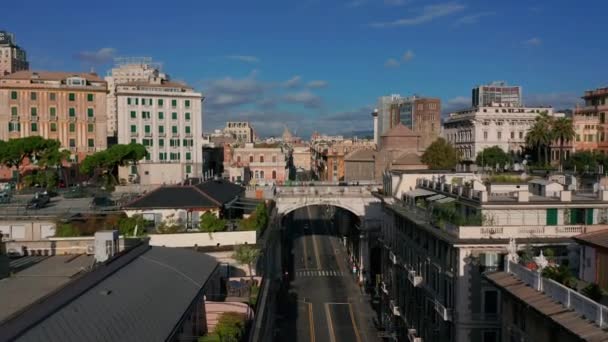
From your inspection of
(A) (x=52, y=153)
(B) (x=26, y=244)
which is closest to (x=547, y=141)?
(A) (x=52, y=153)

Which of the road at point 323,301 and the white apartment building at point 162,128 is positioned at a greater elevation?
the white apartment building at point 162,128

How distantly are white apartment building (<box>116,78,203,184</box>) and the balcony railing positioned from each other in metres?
74.7

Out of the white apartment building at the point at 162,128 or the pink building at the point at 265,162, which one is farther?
the pink building at the point at 265,162

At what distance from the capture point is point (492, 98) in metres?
181

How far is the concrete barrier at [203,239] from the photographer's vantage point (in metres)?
37.6

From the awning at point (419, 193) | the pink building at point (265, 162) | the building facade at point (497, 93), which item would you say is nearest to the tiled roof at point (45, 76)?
the pink building at point (265, 162)

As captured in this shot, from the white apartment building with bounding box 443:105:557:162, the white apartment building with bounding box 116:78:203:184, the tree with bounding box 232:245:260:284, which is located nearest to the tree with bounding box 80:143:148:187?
the white apartment building with bounding box 116:78:203:184

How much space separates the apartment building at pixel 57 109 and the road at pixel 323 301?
35733 mm

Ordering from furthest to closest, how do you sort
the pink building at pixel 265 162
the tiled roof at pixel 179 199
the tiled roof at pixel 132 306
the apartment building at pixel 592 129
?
the pink building at pixel 265 162 < the apartment building at pixel 592 129 < the tiled roof at pixel 179 199 < the tiled roof at pixel 132 306

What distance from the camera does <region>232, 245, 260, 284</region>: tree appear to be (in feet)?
117

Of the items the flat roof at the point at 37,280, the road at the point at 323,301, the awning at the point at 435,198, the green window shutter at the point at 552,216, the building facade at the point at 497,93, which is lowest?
the road at the point at 323,301

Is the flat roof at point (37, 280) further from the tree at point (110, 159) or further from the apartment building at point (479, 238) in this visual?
the tree at point (110, 159)

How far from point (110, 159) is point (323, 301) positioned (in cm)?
3428

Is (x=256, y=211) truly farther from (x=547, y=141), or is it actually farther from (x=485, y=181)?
(x=547, y=141)
